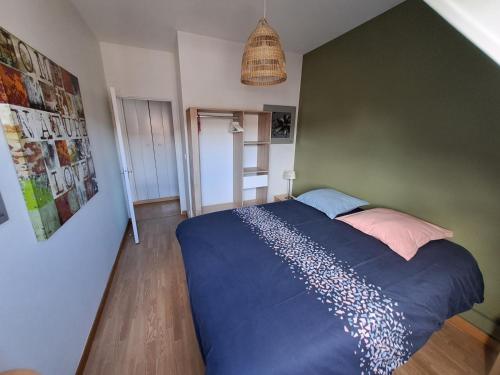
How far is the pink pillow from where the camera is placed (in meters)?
1.38

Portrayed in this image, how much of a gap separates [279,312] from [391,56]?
95.0 inches

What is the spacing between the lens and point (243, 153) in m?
2.73

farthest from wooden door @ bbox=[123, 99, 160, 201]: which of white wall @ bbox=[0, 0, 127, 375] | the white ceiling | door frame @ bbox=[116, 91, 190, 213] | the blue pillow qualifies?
the blue pillow

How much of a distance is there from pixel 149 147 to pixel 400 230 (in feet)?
13.7

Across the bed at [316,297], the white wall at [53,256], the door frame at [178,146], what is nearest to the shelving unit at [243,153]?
the door frame at [178,146]

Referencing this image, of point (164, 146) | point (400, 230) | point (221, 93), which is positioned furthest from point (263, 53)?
point (164, 146)

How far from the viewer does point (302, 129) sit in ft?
10.2

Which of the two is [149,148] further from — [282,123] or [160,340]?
[160,340]

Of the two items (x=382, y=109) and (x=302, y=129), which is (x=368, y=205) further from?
(x=302, y=129)

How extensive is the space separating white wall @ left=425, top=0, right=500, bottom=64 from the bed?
106 cm

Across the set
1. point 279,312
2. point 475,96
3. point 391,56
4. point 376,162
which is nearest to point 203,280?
point 279,312

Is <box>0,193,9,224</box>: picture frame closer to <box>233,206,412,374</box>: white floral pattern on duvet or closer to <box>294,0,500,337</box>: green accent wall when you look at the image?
<box>233,206,412,374</box>: white floral pattern on duvet

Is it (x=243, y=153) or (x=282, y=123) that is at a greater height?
(x=282, y=123)

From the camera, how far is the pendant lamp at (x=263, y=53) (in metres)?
1.37
